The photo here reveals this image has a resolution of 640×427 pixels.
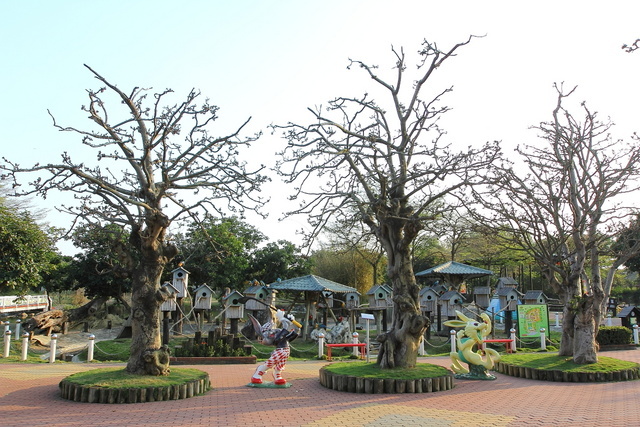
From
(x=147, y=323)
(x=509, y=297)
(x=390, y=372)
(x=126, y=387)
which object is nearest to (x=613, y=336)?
(x=509, y=297)

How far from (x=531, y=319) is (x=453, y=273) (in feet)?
19.7

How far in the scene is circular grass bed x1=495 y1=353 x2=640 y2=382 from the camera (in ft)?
44.7

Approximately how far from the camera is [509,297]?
27641 mm

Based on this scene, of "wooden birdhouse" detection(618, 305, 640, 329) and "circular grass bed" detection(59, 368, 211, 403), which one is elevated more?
"wooden birdhouse" detection(618, 305, 640, 329)

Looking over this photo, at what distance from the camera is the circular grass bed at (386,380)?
455 inches

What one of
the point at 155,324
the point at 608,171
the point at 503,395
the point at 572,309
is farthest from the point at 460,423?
the point at 608,171

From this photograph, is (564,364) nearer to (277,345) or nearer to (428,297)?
(277,345)

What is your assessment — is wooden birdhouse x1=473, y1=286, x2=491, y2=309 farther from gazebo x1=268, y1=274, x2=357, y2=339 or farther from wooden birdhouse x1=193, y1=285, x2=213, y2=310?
wooden birdhouse x1=193, y1=285, x2=213, y2=310

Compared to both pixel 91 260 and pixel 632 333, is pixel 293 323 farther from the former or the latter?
pixel 91 260

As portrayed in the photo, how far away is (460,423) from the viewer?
8.70 metres

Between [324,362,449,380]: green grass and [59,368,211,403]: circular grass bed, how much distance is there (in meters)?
3.49

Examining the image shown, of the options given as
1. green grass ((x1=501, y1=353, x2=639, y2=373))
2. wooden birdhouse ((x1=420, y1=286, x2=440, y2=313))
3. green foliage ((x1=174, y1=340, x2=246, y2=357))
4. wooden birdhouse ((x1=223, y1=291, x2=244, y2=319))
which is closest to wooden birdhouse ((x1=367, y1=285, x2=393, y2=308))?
wooden birdhouse ((x1=420, y1=286, x2=440, y2=313))

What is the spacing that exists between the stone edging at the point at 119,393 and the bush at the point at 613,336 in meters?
19.0

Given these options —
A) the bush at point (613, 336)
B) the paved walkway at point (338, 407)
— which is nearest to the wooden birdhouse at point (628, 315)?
the bush at point (613, 336)
